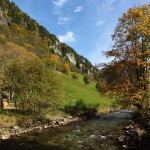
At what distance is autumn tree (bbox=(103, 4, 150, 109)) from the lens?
38.2 m

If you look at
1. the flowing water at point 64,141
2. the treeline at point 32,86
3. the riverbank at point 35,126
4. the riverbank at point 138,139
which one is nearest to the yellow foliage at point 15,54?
the treeline at point 32,86

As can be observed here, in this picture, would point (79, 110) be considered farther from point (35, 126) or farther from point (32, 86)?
point (35, 126)

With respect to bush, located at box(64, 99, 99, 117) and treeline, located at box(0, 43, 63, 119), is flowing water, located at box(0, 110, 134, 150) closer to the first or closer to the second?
treeline, located at box(0, 43, 63, 119)

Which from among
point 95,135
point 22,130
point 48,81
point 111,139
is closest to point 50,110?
point 48,81

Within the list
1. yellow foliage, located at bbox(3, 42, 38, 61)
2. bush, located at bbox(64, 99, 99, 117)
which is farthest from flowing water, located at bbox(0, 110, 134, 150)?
yellow foliage, located at bbox(3, 42, 38, 61)

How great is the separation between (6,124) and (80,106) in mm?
23374

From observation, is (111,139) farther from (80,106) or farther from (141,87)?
(80,106)

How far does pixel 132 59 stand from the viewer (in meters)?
39.6

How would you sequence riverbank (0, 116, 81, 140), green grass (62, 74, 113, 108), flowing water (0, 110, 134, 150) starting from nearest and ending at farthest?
flowing water (0, 110, 134, 150) → riverbank (0, 116, 81, 140) → green grass (62, 74, 113, 108)

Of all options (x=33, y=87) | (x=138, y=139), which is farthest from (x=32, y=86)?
(x=138, y=139)

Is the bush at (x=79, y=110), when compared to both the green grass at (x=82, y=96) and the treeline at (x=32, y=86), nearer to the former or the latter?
the green grass at (x=82, y=96)

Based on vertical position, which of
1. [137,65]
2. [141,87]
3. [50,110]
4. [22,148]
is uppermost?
[137,65]

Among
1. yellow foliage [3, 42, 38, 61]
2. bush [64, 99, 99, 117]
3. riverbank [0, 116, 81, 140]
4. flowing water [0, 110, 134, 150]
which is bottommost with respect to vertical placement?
flowing water [0, 110, 134, 150]

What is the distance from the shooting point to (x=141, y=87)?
39.1 m
